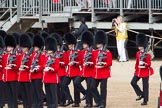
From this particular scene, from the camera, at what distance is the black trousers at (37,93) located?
43.3 feet

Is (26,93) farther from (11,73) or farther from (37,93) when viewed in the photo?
(11,73)

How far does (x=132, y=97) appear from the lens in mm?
15789

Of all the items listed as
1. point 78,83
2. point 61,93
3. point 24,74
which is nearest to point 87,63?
point 78,83

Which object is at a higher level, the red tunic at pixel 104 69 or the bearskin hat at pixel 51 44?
the bearskin hat at pixel 51 44

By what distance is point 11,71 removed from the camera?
13.2m

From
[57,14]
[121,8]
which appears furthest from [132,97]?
[57,14]

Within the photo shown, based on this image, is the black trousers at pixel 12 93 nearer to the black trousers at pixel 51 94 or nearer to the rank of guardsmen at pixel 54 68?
the rank of guardsmen at pixel 54 68

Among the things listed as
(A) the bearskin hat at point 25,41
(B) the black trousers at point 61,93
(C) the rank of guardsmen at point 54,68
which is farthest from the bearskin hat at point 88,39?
(A) the bearskin hat at point 25,41

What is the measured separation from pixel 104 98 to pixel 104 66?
70cm

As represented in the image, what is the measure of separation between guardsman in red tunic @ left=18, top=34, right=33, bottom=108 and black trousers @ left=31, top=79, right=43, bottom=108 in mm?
86

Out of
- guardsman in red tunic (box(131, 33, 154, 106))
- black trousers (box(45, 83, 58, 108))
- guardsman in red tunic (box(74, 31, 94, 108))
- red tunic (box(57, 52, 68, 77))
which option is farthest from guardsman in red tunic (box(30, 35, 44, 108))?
guardsman in red tunic (box(131, 33, 154, 106))

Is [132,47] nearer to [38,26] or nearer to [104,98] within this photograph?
[38,26]

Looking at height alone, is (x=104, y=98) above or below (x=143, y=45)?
below

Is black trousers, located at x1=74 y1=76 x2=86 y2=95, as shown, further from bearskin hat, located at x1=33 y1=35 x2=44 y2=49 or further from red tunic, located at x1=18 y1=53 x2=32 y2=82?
red tunic, located at x1=18 y1=53 x2=32 y2=82
